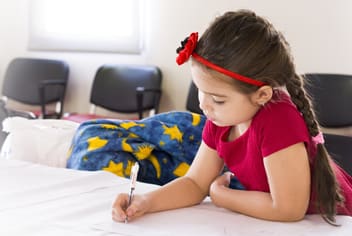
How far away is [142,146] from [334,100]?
54.0 inches

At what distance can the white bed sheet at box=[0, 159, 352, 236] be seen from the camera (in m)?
0.85

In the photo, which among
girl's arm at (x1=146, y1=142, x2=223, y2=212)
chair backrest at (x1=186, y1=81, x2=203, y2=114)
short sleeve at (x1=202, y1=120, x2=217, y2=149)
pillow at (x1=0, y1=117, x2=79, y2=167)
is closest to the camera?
girl's arm at (x1=146, y1=142, x2=223, y2=212)

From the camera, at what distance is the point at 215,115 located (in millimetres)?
955

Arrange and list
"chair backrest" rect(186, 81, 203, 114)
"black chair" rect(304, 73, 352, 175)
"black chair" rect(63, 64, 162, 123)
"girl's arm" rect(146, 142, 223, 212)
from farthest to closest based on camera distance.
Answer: "black chair" rect(63, 64, 162, 123)
"chair backrest" rect(186, 81, 203, 114)
"black chair" rect(304, 73, 352, 175)
"girl's arm" rect(146, 142, 223, 212)

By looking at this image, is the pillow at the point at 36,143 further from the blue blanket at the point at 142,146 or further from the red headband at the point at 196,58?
the red headband at the point at 196,58

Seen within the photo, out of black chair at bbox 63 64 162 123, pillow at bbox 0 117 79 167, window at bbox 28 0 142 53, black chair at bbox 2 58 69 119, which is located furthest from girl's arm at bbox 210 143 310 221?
black chair at bbox 2 58 69 119

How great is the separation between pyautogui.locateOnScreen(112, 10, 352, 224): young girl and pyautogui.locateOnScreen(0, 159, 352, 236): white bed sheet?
27 millimetres

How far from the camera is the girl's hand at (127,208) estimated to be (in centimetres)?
89

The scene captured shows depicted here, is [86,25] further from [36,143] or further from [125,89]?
[36,143]

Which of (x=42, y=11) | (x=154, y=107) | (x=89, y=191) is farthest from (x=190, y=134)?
(x=42, y=11)

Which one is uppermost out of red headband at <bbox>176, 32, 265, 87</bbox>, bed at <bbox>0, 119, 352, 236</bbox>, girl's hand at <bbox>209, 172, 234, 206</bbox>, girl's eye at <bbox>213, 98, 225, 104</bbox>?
red headband at <bbox>176, 32, 265, 87</bbox>

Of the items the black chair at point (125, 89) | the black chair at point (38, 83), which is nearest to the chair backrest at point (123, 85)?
the black chair at point (125, 89)

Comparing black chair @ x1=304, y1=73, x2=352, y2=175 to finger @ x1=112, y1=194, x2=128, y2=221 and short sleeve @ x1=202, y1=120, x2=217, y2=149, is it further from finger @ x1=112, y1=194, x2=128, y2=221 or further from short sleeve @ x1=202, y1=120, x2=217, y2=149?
finger @ x1=112, y1=194, x2=128, y2=221

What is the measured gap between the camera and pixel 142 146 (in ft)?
4.91
